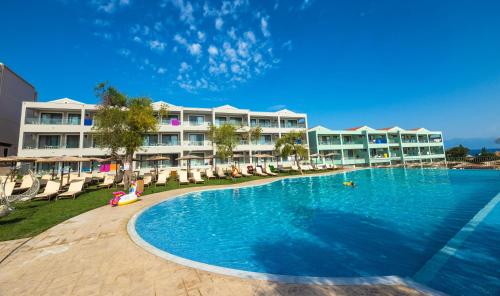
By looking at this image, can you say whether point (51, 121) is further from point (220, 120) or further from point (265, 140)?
point (265, 140)

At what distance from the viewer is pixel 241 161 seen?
112 ft

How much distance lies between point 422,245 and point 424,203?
5.98m

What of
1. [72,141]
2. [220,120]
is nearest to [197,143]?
[220,120]

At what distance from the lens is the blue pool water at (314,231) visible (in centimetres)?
509

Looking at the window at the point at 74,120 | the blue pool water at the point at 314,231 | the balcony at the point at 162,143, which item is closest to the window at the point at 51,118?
the window at the point at 74,120

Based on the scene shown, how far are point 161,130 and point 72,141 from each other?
10703 mm

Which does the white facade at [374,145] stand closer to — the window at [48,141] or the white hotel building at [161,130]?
the white hotel building at [161,130]

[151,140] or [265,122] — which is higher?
[265,122]

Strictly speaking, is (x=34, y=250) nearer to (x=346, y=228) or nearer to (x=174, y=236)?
(x=174, y=236)

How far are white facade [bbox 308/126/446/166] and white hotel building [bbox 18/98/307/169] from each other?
6546 millimetres

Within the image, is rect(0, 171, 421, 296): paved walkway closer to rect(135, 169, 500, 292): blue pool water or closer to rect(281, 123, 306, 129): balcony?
rect(135, 169, 500, 292): blue pool water

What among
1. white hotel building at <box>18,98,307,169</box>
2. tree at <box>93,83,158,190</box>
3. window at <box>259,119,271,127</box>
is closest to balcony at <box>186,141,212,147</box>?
white hotel building at <box>18,98,307,169</box>

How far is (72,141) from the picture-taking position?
1061 inches

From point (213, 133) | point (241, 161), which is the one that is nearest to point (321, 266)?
point (213, 133)
